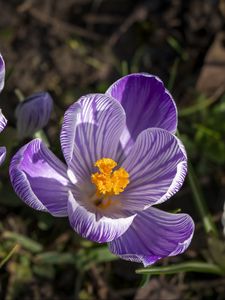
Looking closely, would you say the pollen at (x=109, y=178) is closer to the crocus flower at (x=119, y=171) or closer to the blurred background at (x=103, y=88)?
the crocus flower at (x=119, y=171)

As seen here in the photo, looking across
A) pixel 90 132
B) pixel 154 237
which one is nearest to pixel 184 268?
pixel 154 237

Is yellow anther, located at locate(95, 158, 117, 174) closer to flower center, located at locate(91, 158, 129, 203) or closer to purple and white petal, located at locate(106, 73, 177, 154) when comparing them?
flower center, located at locate(91, 158, 129, 203)

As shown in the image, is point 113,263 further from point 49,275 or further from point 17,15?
point 17,15

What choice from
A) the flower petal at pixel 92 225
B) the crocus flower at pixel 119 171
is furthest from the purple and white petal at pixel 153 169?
the flower petal at pixel 92 225

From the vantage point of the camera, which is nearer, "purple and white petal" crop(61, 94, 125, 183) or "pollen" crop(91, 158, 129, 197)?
"purple and white petal" crop(61, 94, 125, 183)

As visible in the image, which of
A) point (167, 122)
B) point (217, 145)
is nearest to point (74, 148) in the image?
point (167, 122)

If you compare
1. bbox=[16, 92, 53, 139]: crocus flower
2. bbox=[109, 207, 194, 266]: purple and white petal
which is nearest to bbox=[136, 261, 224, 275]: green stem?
bbox=[109, 207, 194, 266]: purple and white petal

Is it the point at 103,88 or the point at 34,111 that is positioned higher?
the point at 34,111

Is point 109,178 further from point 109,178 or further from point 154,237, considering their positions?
point 154,237
